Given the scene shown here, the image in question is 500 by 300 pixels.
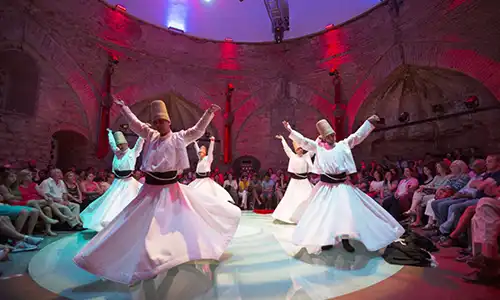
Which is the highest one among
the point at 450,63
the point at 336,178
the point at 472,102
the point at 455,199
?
the point at 450,63

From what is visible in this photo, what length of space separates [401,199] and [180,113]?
998 centimetres

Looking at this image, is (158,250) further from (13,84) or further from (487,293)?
(13,84)

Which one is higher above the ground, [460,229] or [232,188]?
[232,188]

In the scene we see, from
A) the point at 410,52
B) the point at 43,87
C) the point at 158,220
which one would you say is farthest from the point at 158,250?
the point at 410,52

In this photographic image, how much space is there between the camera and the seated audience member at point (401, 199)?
610cm

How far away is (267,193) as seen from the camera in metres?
9.98

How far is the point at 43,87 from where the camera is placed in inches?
360

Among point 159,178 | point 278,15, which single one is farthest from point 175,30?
point 159,178

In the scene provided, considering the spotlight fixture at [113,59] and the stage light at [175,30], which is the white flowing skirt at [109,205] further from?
the stage light at [175,30]

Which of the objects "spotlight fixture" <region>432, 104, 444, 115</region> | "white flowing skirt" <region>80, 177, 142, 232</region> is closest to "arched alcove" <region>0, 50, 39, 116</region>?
"white flowing skirt" <region>80, 177, 142, 232</region>

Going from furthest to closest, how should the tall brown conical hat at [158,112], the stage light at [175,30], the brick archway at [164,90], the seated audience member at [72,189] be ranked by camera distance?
the stage light at [175,30], the brick archway at [164,90], the seated audience member at [72,189], the tall brown conical hat at [158,112]

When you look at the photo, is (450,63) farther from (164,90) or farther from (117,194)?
(164,90)

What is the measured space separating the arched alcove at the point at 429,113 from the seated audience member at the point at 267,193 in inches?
154


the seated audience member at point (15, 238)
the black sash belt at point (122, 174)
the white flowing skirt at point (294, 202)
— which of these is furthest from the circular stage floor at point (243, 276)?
the white flowing skirt at point (294, 202)
